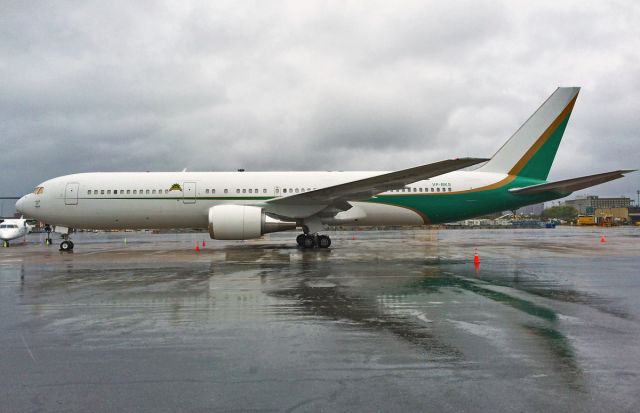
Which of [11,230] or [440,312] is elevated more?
[11,230]

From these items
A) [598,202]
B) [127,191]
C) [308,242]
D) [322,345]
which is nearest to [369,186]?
[308,242]

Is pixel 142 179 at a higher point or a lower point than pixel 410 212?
higher

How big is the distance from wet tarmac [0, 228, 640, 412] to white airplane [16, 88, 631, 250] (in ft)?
30.4

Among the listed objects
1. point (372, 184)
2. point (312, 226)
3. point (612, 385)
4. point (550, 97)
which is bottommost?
point (612, 385)

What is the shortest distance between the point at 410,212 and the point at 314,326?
1391cm

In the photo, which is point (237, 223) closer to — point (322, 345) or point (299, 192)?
point (299, 192)

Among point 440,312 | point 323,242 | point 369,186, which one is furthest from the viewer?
point 323,242

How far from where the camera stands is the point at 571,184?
16141 mm

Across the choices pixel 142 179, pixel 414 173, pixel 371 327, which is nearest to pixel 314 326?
pixel 371 327

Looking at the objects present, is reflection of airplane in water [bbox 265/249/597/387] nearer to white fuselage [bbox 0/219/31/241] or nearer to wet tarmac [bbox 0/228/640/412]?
wet tarmac [bbox 0/228/640/412]

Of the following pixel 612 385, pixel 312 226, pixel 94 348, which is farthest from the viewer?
pixel 312 226

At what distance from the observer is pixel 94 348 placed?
4176 millimetres

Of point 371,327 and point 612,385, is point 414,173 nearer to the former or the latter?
point 371,327

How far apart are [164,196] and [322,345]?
50.3 feet
